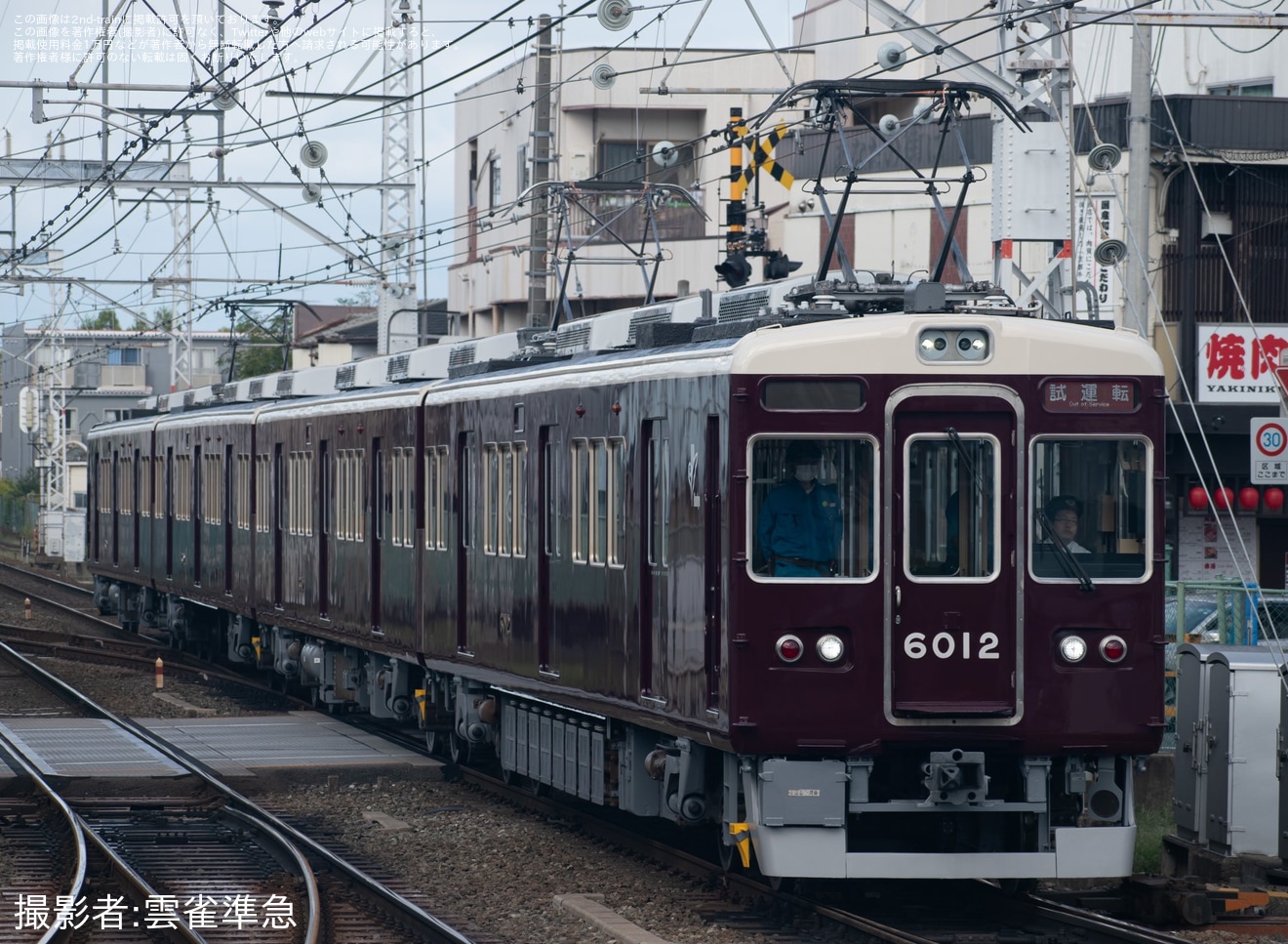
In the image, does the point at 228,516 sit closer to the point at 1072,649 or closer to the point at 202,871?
the point at 202,871

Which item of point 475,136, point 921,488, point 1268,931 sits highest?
point 475,136

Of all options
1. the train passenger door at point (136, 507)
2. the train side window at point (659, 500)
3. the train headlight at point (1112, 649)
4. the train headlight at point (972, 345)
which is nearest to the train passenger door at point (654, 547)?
the train side window at point (659, 500)

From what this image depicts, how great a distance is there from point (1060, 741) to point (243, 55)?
13425mm

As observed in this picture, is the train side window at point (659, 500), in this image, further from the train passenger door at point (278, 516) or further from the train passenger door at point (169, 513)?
the train passenger door at point (169, 513)

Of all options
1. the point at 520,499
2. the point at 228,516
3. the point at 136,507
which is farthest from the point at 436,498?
the point at 136,507

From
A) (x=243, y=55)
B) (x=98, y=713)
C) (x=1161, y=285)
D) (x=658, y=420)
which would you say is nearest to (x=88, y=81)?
(x=243, y=55)

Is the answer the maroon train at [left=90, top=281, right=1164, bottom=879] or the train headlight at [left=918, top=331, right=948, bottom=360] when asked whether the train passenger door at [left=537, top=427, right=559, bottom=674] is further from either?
the train headlight at [left=918, top=331, right=948, bottom=360]

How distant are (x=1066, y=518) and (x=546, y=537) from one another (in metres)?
3.92

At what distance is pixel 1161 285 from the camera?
22.6 m

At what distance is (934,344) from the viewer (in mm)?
9625

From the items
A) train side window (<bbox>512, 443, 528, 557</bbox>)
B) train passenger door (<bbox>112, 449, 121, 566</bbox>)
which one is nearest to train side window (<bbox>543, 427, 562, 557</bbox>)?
train side window (<bbox>512, 443, 528, 557</bbox>)

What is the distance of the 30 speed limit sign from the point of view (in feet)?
40.0

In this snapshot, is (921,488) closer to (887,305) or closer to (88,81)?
(887,305)

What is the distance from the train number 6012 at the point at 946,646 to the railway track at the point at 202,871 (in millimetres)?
2310
